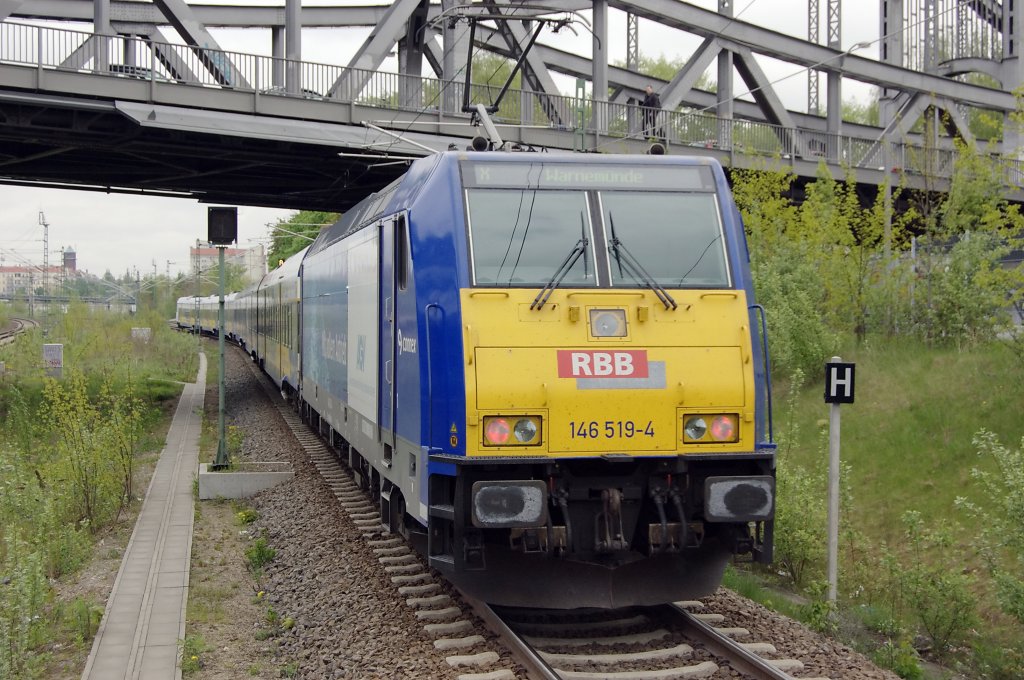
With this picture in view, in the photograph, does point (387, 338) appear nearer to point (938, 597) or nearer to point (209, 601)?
point (209, 601)

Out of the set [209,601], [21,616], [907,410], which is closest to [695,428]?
[209,601]

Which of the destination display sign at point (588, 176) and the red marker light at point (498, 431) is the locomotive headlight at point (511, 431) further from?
the destination display sign at point (588, 176)

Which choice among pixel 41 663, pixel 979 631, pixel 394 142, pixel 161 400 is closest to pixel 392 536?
pixel 41 663

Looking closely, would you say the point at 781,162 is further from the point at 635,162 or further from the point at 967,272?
the point at 635,162

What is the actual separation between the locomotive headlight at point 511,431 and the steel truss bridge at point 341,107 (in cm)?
631

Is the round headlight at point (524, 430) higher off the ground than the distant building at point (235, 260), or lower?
lower

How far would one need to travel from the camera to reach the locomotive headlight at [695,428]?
7.18m

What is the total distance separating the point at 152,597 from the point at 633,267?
4.94 meters

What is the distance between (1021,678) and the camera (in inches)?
319

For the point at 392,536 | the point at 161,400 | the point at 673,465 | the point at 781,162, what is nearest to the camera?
the point at 673,465

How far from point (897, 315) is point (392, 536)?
12042mm

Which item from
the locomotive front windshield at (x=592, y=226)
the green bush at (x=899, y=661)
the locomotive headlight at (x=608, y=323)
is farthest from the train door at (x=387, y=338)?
the green bush at (x=899, y=661)

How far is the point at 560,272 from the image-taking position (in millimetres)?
7434

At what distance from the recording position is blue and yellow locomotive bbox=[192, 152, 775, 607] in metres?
6.95
